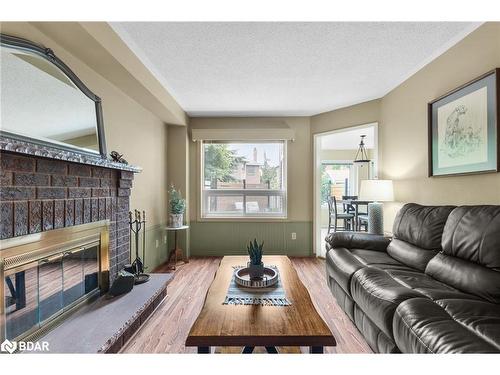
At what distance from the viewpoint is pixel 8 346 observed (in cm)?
128

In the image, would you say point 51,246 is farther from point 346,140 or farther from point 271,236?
point 346,140

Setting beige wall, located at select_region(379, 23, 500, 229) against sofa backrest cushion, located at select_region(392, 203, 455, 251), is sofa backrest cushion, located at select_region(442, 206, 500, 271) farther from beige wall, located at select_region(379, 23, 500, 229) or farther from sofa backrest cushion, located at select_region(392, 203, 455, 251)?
beige wall, located at select_region(379, 23, 500, 229)

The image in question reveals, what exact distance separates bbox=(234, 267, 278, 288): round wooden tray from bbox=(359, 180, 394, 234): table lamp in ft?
5.75

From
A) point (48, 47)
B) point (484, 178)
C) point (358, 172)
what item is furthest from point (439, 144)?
point (358, 172)

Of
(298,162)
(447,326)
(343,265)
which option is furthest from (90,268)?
(298,162)

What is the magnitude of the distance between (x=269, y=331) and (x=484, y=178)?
203 centimetres

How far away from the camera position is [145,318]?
209 centimetres

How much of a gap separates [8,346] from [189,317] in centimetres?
121

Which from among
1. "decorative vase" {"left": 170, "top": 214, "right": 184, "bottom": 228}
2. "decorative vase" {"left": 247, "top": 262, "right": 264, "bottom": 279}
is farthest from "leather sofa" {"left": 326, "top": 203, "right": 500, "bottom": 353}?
"decorative vase" {"left": 170, "top": 214, "right": 184, "bottom": 228}

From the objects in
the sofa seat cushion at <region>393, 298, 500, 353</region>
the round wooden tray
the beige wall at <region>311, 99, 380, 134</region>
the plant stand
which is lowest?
the plant stand

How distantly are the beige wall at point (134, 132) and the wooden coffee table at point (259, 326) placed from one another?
6.30ft

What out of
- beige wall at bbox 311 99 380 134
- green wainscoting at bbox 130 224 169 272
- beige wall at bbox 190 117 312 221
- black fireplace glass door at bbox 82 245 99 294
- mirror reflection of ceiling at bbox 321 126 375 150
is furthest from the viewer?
mirror reflection of ceiling at bbox 321 126 375 150

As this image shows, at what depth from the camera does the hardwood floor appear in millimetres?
1758

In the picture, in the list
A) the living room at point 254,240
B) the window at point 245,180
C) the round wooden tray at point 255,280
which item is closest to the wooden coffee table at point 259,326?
the living room at point 254,240
